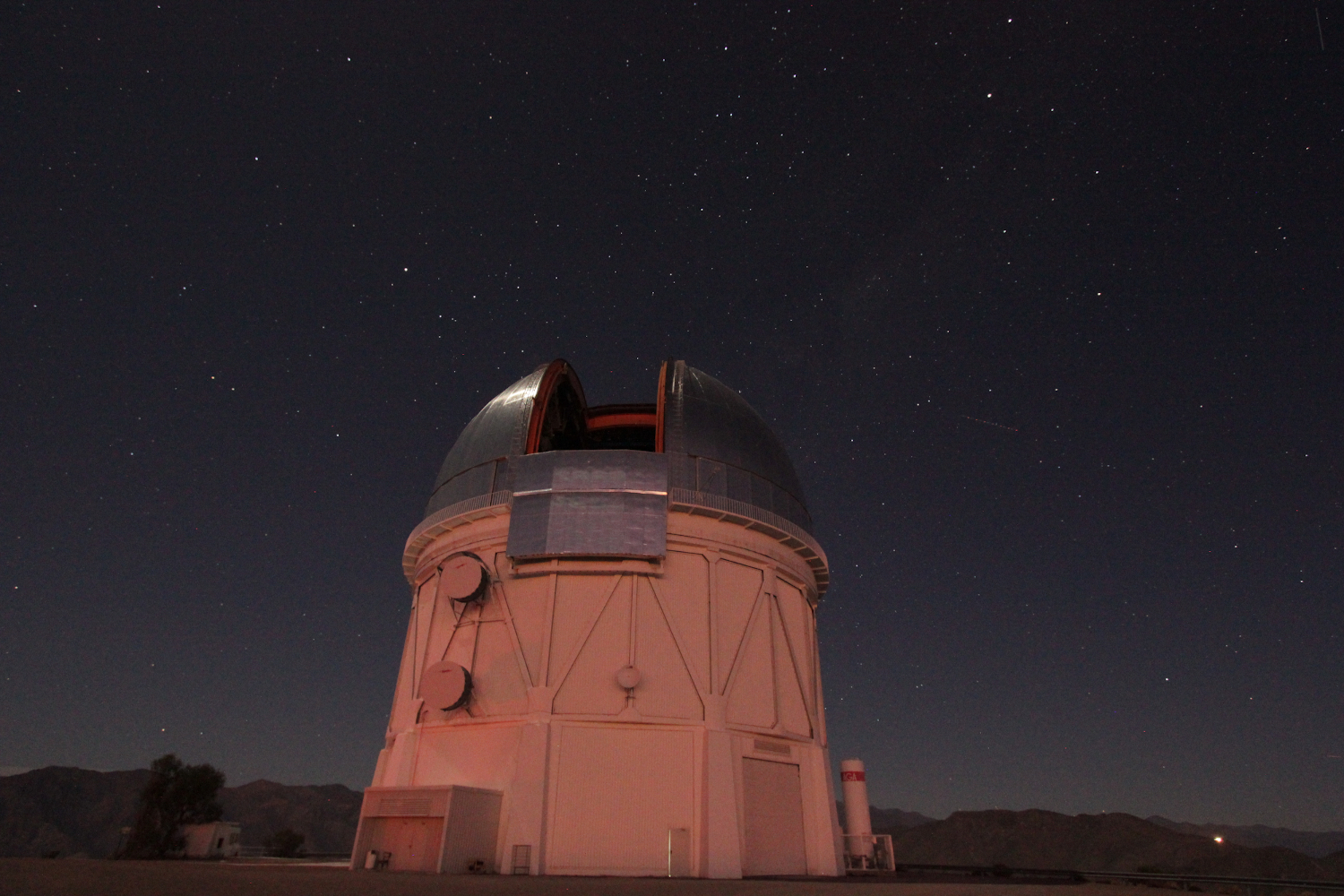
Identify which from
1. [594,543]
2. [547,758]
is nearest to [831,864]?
[547,758]

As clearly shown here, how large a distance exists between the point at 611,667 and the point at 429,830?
4.89m

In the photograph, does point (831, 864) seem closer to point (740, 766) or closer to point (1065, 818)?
point (740, 766)

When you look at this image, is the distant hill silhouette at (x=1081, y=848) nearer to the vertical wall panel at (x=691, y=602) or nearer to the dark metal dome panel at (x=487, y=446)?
the vertical wall panel at (x=691, y=602)

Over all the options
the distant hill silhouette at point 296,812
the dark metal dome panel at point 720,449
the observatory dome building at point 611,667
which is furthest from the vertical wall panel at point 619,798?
the distant hill silhouette at point 296,812

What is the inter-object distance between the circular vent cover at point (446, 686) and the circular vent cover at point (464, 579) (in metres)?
1.60

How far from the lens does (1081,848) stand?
170 ft

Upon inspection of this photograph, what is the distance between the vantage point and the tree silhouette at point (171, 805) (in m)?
29.3

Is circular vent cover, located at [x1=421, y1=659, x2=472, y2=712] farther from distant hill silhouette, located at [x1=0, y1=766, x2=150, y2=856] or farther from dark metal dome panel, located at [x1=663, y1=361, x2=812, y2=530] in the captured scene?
distant hill silhouette, located at [x1=0, y1=766, x2=150, y2=856]

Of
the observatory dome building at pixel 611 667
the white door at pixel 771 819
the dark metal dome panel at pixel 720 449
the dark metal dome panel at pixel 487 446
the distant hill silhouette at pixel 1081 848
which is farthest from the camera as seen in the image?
the distant hill silhouette at pixel 1081 848

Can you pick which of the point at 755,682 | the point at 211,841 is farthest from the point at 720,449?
the point at 211,841

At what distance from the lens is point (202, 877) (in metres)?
9.62

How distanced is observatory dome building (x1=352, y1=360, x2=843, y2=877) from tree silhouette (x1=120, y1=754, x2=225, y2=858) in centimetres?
1751

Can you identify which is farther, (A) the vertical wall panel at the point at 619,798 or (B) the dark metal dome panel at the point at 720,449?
(B) the dark metal dome panel at the point at 720,449

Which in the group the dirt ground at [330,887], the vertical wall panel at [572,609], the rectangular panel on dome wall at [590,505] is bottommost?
the dirt ground at [330,887]
